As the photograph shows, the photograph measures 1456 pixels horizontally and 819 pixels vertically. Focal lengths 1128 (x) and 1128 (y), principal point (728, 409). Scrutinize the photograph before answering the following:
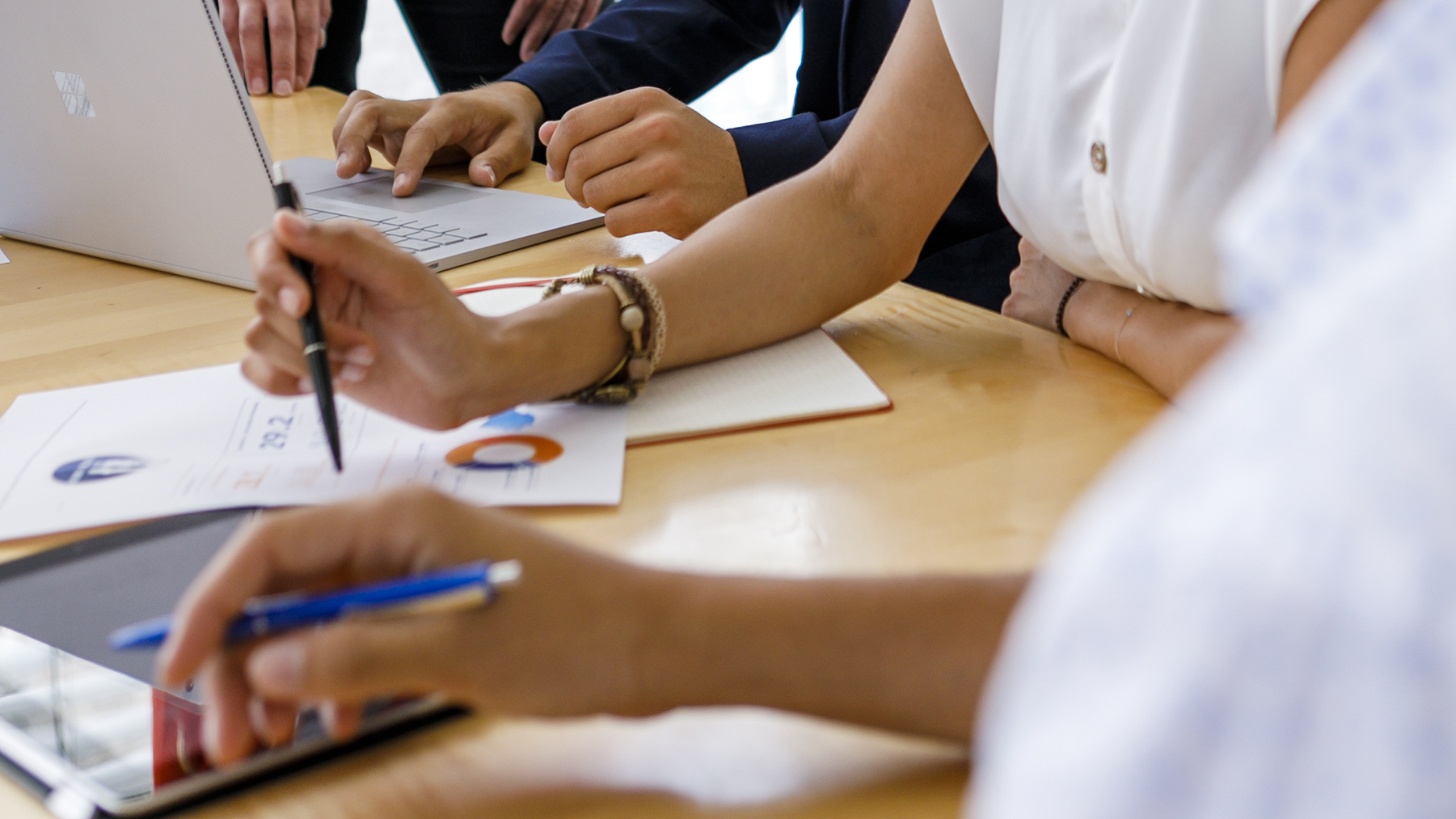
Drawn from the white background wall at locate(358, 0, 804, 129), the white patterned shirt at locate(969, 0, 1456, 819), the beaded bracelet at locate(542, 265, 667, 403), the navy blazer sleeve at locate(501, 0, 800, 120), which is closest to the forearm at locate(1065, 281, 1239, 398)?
the beaded bracelet at locate(542, 265, 667, 403)

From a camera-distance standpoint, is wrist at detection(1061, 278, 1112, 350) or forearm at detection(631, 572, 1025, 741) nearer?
forearm at detection(631, 572, 1025, 741)

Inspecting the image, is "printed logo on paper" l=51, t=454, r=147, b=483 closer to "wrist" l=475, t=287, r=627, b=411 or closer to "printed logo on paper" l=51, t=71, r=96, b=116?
"wrist" l=475, t=287, r=627, b=411

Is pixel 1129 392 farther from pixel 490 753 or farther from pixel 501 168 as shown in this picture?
pixel 501 168

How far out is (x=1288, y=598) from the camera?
155 mm

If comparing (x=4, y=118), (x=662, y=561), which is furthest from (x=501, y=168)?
(x=662, y=561)

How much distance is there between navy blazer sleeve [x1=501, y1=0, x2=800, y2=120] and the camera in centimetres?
142

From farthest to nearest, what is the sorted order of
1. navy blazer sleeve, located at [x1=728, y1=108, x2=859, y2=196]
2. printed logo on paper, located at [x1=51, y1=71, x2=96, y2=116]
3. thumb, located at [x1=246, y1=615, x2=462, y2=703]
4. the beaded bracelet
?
1. navy blazer sleeve, located at [x1=728, y1=108, x2=859, y2=196]
2. printed logo on paper, located at [x1=51, y1=71, x2=96, y2=116]
3. the beaded bracelet
4. thumb, located at [x1=246, y1=615, x2=462, y2=703]

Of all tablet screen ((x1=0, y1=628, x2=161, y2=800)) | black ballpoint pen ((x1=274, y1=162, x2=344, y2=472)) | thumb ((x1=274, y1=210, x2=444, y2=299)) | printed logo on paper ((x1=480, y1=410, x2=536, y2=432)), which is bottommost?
printed logo on paper ((x1=480, y1=410, x2=536, y2=432))

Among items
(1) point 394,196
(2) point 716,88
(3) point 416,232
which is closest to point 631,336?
(3) point 416,232

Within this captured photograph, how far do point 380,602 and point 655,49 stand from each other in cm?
131

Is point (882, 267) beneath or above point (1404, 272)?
beneath

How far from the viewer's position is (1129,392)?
695 mm

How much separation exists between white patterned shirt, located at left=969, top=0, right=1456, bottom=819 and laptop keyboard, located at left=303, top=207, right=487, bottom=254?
2.95 feet

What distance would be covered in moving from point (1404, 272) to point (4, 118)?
1.20m
